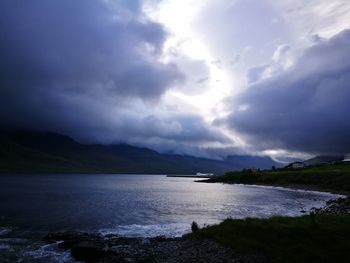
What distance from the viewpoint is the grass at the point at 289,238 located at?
94.0 ft

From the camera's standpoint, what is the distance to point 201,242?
35.7m

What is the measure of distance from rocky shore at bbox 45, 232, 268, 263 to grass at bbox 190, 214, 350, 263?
1.45 m

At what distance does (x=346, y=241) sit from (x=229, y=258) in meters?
10.8

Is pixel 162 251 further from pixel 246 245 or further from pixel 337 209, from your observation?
pixel 337 209

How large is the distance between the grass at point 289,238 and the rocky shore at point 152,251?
1.45 metres

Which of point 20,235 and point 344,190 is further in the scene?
point 344,190

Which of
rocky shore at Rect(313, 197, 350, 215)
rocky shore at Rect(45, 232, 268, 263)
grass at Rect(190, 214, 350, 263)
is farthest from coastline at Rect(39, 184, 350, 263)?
rocky shore at Rect(313, 197, 350, 215)

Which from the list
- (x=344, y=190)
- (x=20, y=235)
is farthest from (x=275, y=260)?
(x=344, y=190)

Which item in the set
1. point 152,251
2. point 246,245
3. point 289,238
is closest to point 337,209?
point 289,238

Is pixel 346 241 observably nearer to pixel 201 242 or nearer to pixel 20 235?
pixel 201 242

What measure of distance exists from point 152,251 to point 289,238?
13259 mm

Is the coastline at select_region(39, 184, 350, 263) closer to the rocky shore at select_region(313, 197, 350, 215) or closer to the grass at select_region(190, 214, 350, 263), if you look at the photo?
the grass at select_region(190, 214, 350, 263)

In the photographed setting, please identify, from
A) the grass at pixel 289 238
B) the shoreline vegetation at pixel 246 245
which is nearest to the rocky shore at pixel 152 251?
the shoreline vegetation at pixel 246 245

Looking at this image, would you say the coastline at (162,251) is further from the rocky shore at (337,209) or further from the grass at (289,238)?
the rocky shore at (337,209)
